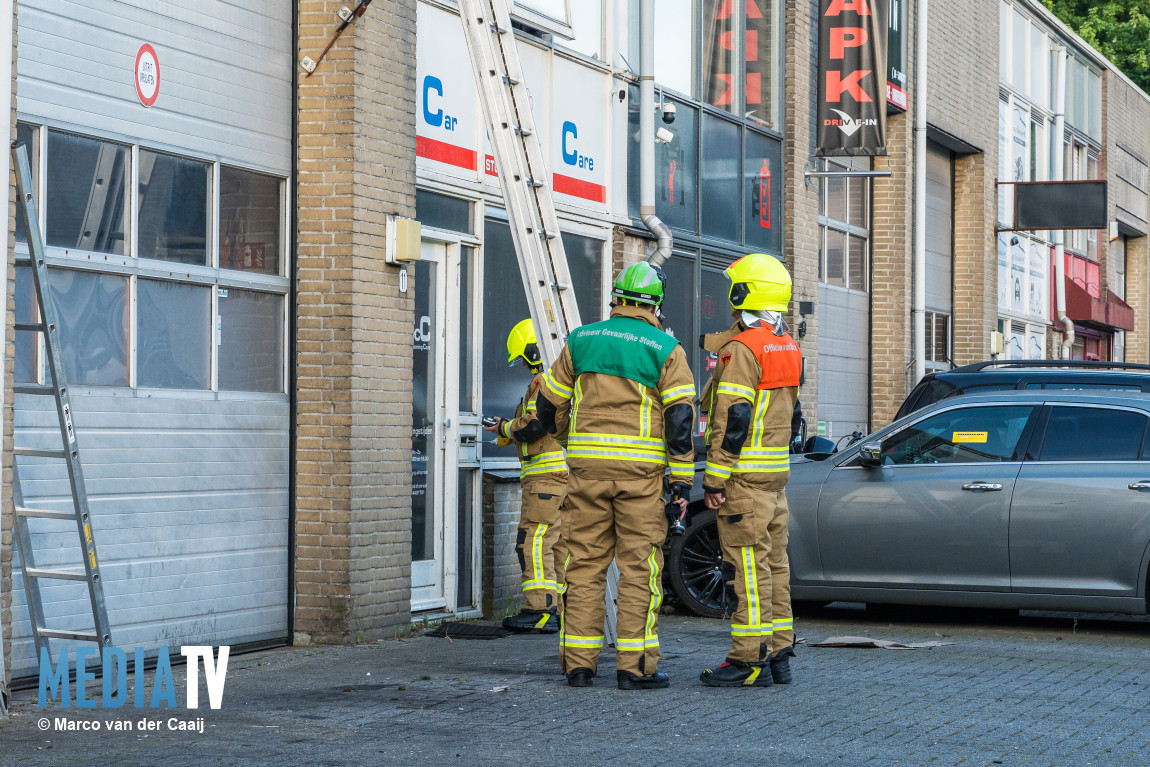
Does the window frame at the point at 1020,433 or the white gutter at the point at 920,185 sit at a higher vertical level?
the white gutter at the point at 920,185

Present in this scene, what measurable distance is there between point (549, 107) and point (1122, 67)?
111 feet

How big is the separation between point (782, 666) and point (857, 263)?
42.2ft

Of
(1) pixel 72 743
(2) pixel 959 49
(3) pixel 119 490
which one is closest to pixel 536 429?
(3) pixel 119 490

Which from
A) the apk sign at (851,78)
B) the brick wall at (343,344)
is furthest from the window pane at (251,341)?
the apk sign at (851,78)

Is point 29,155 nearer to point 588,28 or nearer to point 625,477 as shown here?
point 625,477

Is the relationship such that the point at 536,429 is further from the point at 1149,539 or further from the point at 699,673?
the point at 1149,539

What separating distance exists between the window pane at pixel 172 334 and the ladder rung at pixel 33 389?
2.63ft

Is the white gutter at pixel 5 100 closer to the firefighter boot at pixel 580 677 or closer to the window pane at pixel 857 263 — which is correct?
the firefighter boot at pixel 580 677

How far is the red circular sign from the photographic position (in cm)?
833

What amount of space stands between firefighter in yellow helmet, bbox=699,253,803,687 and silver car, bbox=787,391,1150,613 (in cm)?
279

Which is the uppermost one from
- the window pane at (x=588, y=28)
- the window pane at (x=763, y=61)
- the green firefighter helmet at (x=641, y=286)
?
the window pane at (x=763, y=61)

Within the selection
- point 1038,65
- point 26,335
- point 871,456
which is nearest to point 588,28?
point 871,456

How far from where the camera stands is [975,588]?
34.5ft

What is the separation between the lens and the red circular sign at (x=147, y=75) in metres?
8.33
